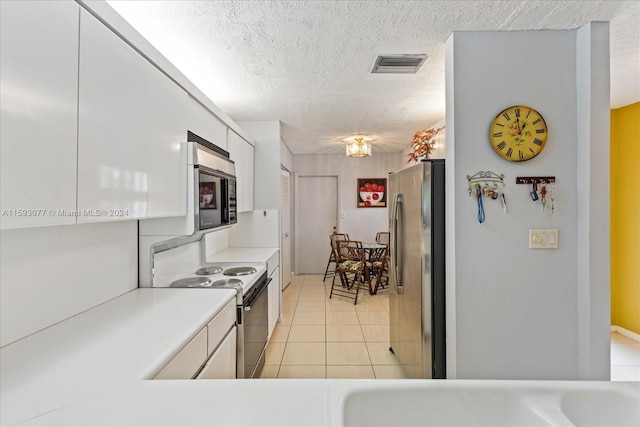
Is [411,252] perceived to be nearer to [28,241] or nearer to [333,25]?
[333,25]

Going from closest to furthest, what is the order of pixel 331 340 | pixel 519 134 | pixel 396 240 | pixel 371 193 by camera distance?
pixel 519 134 → pixel 396 240 → pixel 331 340 → pixel 371 193

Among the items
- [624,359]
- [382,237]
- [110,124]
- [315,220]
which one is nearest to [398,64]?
[110,124]

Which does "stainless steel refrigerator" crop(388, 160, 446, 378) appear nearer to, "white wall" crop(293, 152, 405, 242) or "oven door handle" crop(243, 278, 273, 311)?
"oven door handle" crop(243, 278, 273, 311)

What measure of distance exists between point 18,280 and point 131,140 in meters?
0.67

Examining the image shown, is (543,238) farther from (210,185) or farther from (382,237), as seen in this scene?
(382,237)

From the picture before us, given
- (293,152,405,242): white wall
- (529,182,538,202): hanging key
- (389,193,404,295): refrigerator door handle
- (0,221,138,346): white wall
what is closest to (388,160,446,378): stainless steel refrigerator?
(389,193,404,295): refrigerator door handle

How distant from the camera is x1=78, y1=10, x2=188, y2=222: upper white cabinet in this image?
3.71ft

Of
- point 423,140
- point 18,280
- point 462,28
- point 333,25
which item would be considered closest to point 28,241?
point 18,280

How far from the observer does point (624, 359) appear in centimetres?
277

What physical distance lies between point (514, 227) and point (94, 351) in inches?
86.7

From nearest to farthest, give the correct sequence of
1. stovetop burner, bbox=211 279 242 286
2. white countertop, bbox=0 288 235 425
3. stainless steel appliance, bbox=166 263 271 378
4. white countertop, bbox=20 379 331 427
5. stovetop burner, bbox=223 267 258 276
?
white countertop, bbox=20 379 331 427, white countertop, bbox=0 288 235 425, stainless steel appliance, bbox=166 263 271 378, stovetop burner, bbox=211 279 242 286, stovetop burner, bbox=223 267 258 276

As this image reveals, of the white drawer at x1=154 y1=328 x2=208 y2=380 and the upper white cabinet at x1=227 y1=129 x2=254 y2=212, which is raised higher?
the upper white cabinet at x1=227 y1=129 x2=254 y2=212

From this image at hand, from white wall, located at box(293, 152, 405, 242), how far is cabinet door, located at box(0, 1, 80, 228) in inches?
198

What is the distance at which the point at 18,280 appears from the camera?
45.9 inches
